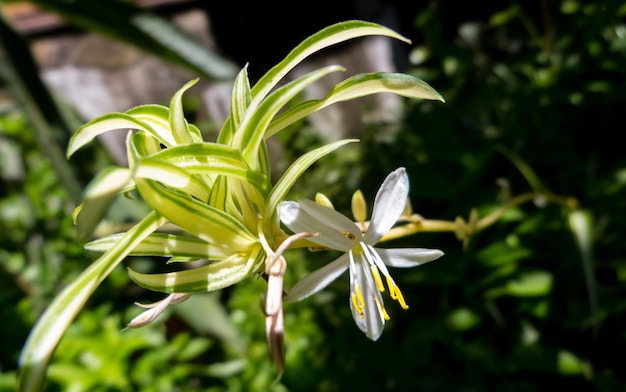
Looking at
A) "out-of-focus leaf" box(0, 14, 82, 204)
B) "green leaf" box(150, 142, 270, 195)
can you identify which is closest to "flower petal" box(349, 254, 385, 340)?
"green leaf" box(150, 142, 270, 195)

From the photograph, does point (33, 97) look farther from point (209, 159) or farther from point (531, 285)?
point (531, 285)

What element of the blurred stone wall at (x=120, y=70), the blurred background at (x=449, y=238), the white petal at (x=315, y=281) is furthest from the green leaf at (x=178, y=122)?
the blurred stone wall at (x=120, y=70)

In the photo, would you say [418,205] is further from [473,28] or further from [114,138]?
[114,138]

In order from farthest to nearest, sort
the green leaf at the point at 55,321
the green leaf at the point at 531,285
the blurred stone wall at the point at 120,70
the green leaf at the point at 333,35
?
the blurred stone wall at the point at 120,70 < the green leaf at the point at 531,285 < the green leaf at the point at 333,35 < the green leaf at the point at 55,321

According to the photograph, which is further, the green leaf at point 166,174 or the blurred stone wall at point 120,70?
the blurred stone wall at point 120,70

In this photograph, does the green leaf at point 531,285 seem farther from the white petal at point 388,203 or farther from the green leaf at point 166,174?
the green leaf at point 166,174

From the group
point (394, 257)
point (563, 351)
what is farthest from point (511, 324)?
point (394, 257)

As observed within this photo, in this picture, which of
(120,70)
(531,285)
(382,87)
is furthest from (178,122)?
(120,70)
